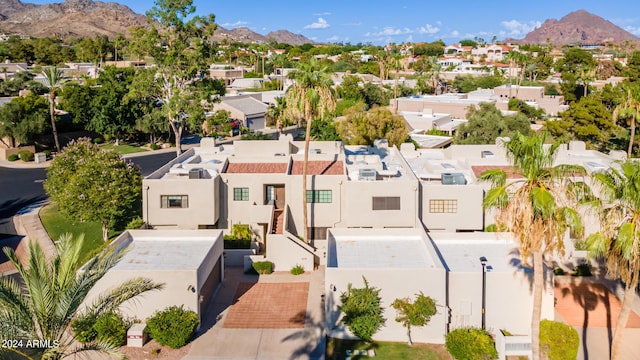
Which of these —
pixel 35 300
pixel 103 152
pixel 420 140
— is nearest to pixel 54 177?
pixel 103 152

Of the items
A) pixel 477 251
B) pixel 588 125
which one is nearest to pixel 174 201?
pixel 477 251

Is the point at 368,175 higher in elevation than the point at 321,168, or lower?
lower

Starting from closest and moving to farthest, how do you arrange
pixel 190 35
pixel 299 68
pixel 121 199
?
pixel 299 68, pixel 121 199, pixel 190 35

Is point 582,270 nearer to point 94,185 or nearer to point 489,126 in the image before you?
point 94,185

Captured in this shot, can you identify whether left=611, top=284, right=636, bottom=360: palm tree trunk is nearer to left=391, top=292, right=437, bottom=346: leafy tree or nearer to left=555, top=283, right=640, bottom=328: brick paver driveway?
left=555, top=283, right=640, bottom=328: brick paver driveway

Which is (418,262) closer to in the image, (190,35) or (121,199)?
(121,199)

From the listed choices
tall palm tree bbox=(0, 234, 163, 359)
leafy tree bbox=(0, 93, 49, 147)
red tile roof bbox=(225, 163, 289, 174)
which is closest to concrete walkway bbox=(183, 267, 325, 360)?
tall palm tree bbox=(0, 234, 163, 359)

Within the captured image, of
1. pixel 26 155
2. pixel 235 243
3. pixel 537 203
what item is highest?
pixel 26 155
